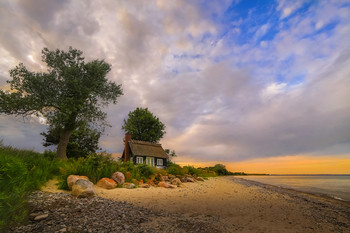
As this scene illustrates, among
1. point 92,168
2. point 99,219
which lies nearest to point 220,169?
point 92,168

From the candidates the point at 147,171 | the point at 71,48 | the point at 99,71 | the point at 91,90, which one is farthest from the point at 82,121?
the point at 147,171

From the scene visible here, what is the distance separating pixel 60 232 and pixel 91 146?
1016 inches

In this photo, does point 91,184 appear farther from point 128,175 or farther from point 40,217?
point 128,175

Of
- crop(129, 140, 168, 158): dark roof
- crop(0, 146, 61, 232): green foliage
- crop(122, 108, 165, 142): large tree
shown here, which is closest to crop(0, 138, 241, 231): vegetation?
crop(0, 146, 61, 232): green foliage

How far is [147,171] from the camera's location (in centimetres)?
1491

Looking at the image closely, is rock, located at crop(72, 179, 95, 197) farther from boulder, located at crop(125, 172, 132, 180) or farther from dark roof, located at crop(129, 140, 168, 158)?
dark roof, located at crop(129, 140, 168, 158)

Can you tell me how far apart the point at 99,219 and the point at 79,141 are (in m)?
25.4

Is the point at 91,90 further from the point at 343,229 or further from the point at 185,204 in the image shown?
the point at 343,229

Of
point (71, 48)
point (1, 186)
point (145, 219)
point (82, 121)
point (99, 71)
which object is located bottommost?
point (145, 219)

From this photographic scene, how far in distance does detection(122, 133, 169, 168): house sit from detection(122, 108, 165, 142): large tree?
783 centimetres

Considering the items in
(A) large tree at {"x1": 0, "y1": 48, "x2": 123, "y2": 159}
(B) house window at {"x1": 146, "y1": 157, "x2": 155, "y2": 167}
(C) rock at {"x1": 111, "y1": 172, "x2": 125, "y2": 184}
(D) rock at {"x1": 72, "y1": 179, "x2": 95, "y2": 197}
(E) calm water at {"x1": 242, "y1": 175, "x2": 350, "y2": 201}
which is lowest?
(E) calm water at {"x1": 242, "y1": 175, "x2": 350, "y2": 201}

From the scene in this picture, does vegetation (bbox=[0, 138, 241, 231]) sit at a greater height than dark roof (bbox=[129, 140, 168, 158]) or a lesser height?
lesser

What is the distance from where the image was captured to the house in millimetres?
31523

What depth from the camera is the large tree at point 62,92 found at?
19.3m
